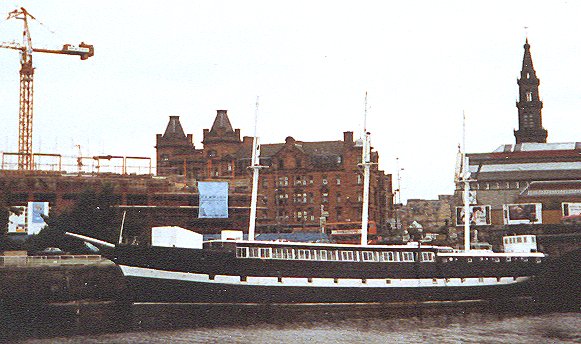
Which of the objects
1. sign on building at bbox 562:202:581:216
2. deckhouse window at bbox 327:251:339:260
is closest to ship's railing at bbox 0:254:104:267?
deckhouse window at bbox 327:251:339:260

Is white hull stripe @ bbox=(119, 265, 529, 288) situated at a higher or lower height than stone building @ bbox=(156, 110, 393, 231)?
lower

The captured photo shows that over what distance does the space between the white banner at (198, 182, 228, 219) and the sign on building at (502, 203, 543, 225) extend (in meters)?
39.9

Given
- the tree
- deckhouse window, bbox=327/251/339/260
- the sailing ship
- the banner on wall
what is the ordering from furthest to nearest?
1. the banner on wall
2. the tree
3. deckhouse window, bbox=327/251/339/260
4. the sailing ship

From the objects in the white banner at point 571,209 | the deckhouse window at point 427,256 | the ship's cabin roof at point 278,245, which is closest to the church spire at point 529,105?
the white banner at point 571,209

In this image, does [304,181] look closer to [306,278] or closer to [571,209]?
[571,209]

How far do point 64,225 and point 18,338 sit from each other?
38.5 m

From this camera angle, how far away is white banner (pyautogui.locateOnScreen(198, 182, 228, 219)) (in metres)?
102

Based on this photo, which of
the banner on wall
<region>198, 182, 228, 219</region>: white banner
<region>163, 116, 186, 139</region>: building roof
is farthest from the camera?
<region>163, 116, 186, 139</region>: building roof

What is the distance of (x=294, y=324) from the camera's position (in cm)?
5081

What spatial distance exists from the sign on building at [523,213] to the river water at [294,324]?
1694 inches

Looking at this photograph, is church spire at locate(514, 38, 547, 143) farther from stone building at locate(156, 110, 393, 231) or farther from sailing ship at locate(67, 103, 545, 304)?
sailing ship at locate(67, 103, 545, 304)

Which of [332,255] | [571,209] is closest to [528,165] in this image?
[571,209]

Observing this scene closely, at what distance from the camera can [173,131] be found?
136 metres

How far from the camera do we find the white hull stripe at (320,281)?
53.8 meters
